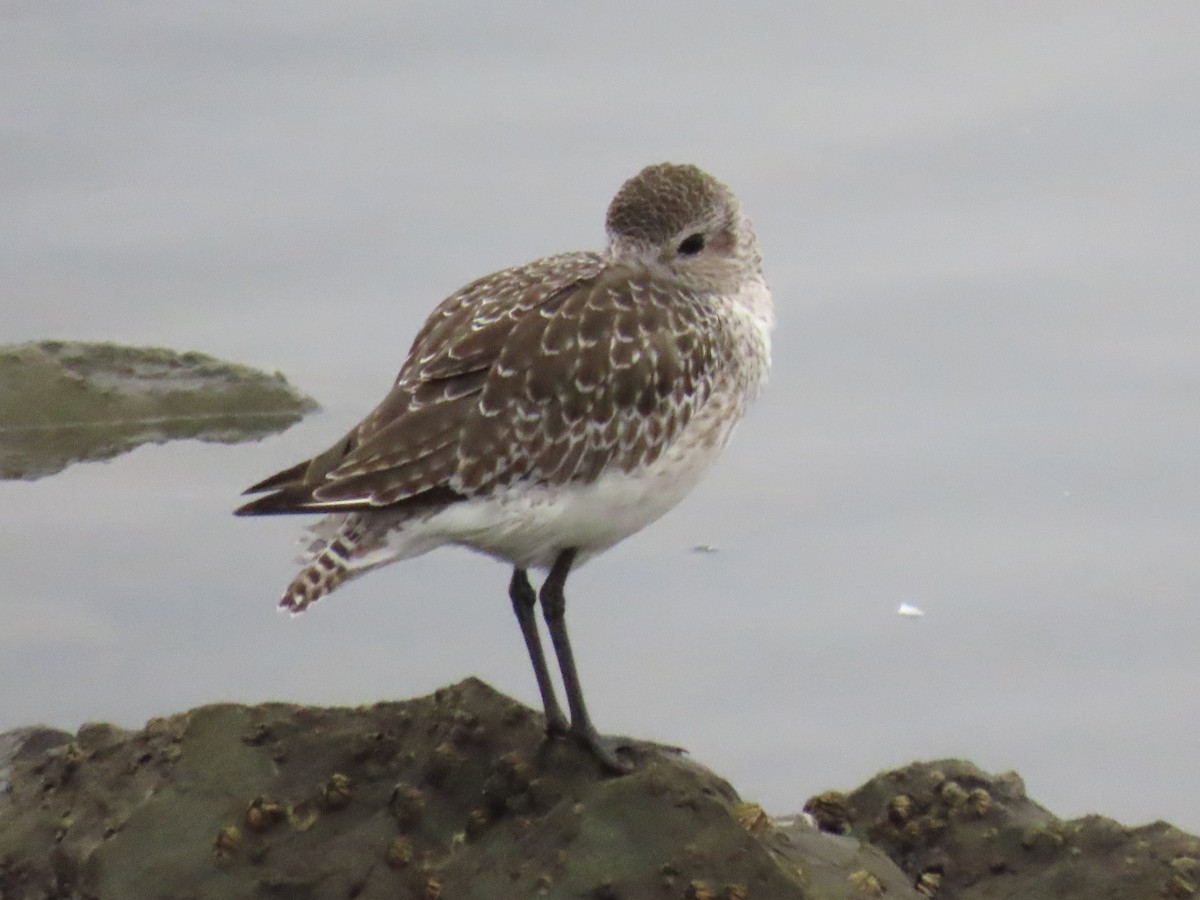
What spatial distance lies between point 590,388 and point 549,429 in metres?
0.23

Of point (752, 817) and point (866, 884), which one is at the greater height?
point (752, 817)

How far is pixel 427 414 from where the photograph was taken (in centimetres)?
764

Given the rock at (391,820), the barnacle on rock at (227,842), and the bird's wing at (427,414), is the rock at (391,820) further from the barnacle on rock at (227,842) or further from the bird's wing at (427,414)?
the bird's wing at (427,414)

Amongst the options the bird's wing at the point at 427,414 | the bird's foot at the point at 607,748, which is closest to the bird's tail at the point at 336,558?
the bird's wing at the point at 427,414

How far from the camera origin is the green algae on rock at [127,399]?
1176cm

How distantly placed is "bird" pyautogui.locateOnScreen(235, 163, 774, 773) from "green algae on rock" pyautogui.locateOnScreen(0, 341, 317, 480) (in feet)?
12.2

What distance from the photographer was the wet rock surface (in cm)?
670

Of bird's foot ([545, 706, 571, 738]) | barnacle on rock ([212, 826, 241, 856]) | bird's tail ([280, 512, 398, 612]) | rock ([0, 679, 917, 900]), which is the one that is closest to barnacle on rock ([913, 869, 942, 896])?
rock ([0, 679, 917, 900])

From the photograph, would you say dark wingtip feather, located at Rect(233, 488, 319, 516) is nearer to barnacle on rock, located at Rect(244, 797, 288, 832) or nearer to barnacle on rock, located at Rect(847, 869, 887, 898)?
barnacle on rock, located at Rect(244, 797, 288, 832)

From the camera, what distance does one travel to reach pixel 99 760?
7.39m

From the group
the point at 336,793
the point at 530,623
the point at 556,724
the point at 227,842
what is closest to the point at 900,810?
the point at 556,724

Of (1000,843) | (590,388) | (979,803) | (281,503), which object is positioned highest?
(590,388)

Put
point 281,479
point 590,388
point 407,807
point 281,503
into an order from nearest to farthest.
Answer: point 407,807
point 281,503
point 281,479
point 590,388

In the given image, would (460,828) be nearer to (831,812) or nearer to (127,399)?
(831,812)
